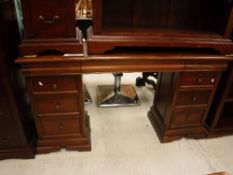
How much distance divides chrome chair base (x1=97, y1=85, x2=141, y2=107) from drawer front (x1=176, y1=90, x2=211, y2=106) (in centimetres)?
75

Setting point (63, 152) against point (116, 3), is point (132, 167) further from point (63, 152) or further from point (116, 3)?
point (116, 3)

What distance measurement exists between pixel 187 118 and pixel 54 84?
1088 mm

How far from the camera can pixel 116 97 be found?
2.25m

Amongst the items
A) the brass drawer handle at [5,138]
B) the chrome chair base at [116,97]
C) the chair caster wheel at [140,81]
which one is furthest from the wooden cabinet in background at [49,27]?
the chair caster wheel at [140,81]

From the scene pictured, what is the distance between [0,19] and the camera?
107 cm

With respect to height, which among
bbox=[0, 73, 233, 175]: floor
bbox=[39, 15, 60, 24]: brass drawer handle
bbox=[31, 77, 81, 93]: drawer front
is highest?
bbox=[39, 15, 60, 24]: brass drawer handle

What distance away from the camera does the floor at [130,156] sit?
143 centimetres

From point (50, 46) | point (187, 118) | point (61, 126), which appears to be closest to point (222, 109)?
point (187, 118)

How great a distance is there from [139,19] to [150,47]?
27 centimetres

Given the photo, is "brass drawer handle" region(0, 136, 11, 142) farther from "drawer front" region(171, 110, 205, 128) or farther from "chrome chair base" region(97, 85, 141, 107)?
"drawer front" region(171, 110, 205, 128)

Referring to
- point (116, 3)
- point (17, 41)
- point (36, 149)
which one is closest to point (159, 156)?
point (36, 149)

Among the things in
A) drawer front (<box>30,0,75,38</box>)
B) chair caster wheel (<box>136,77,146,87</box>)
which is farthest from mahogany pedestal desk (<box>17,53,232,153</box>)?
chair caster wheel (<box>136,77,146,87</box>)

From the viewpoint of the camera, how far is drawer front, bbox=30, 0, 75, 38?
3.48 feet

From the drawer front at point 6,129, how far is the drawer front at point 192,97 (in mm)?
1198
